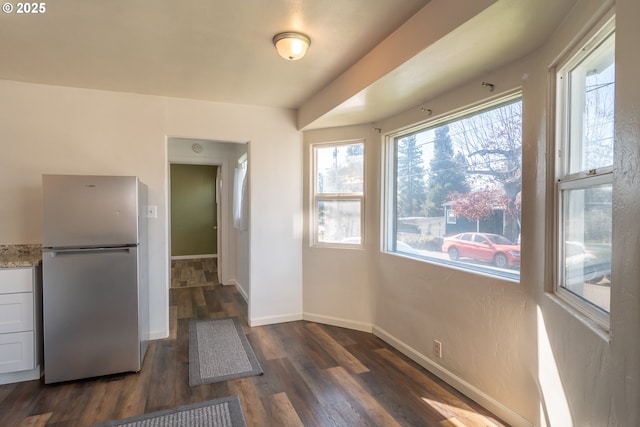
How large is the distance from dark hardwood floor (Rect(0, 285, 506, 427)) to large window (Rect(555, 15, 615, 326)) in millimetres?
1103

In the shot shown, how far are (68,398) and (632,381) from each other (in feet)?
9.96

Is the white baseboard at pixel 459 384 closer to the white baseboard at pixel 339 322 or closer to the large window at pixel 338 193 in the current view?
the white baseboard at pixel 339 322

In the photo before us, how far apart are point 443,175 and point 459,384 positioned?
1.52 metres

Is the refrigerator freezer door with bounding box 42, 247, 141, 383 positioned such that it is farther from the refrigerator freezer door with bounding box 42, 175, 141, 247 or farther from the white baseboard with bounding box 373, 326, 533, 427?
the white baseboard with bounding box 373, 326, 533, 427

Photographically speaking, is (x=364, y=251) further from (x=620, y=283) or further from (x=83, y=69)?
(x=83, y=69)

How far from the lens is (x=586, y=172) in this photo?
1.50 metres

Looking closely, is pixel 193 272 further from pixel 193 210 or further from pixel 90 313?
pixel 90 313

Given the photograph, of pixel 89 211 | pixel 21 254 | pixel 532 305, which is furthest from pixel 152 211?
pixel 532 305

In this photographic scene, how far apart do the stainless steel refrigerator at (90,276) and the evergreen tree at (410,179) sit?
225 cm

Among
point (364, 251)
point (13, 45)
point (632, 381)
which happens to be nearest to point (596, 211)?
point (632, 381)

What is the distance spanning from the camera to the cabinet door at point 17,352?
7.95ft

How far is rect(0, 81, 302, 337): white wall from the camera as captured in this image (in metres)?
2.91

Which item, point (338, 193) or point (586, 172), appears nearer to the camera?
point (586, 172)
